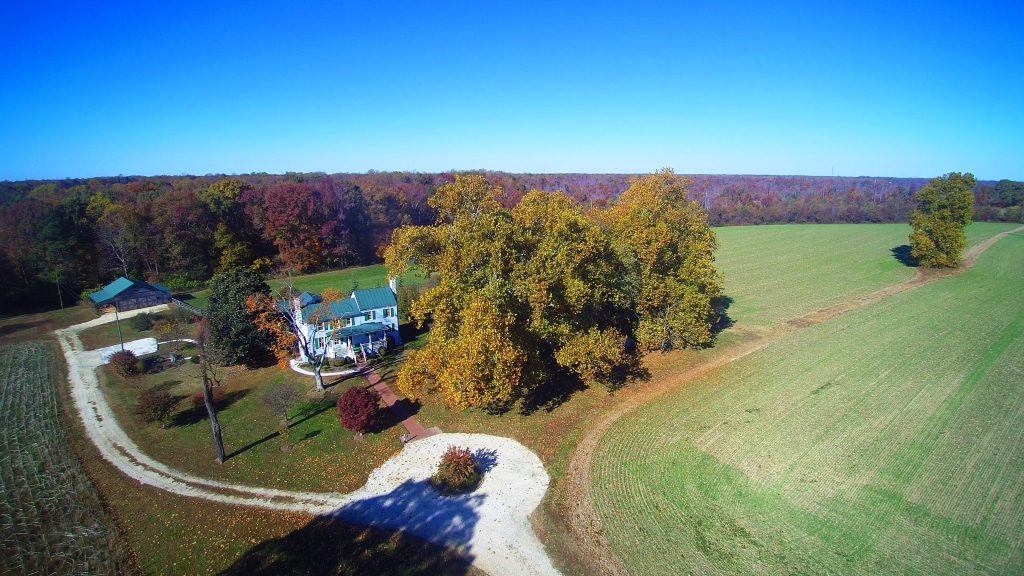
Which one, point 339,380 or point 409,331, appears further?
point 409,331

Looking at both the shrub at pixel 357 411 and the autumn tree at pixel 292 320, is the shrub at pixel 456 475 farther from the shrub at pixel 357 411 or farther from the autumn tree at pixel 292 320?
the autumn tree at pixel 292 320

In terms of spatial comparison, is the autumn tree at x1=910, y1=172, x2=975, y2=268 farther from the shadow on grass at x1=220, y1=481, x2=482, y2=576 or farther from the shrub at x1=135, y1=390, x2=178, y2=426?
the shrub at x1=135, y1=390, x2=178, y2=426

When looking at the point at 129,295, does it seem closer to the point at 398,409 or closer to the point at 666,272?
the point at 398,409

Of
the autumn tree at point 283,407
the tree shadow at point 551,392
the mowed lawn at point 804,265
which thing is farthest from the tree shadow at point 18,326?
the mowed lawn at point 804,265

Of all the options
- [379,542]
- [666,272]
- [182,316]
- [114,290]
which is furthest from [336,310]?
[114,290]

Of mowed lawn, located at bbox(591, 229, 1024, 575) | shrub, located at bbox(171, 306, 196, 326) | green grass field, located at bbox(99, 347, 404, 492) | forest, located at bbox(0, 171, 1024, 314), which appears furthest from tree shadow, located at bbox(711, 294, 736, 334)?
shrub, located at bbox(171, 306, 196, 326)

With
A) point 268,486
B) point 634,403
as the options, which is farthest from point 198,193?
point 634,403

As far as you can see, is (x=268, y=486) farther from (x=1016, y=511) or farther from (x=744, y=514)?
(x=1016, y=511)
